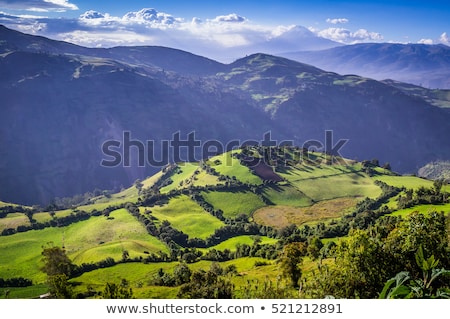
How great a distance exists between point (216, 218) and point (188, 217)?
465cm

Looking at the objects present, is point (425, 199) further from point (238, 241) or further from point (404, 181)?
point (404, 181)

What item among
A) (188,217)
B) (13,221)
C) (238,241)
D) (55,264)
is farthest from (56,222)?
(55,264)

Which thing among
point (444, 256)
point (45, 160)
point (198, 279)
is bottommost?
point (45, 160)

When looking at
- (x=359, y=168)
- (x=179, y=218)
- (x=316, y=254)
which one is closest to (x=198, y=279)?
(x=316, y=254)

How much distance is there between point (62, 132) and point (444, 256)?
19525cm

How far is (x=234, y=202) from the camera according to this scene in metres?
73.6

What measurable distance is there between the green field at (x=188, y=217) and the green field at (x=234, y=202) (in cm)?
356

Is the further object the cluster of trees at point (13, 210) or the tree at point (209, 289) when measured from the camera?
the cluster of trees at point (13, 210)

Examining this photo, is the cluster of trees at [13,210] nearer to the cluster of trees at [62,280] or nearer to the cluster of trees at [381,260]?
the cluster of trees at [62,280]

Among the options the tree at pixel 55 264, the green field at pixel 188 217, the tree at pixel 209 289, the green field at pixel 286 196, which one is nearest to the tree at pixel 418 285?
the tree at pixel 209 289

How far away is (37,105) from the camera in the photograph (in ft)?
634

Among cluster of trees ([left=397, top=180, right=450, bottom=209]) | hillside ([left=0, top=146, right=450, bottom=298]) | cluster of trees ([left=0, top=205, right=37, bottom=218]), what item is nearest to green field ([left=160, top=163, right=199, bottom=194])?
hillside ([left=0, top=146, right=450, bottom=298])

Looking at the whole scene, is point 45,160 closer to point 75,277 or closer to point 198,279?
point 75,277

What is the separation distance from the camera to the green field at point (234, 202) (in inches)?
2755
